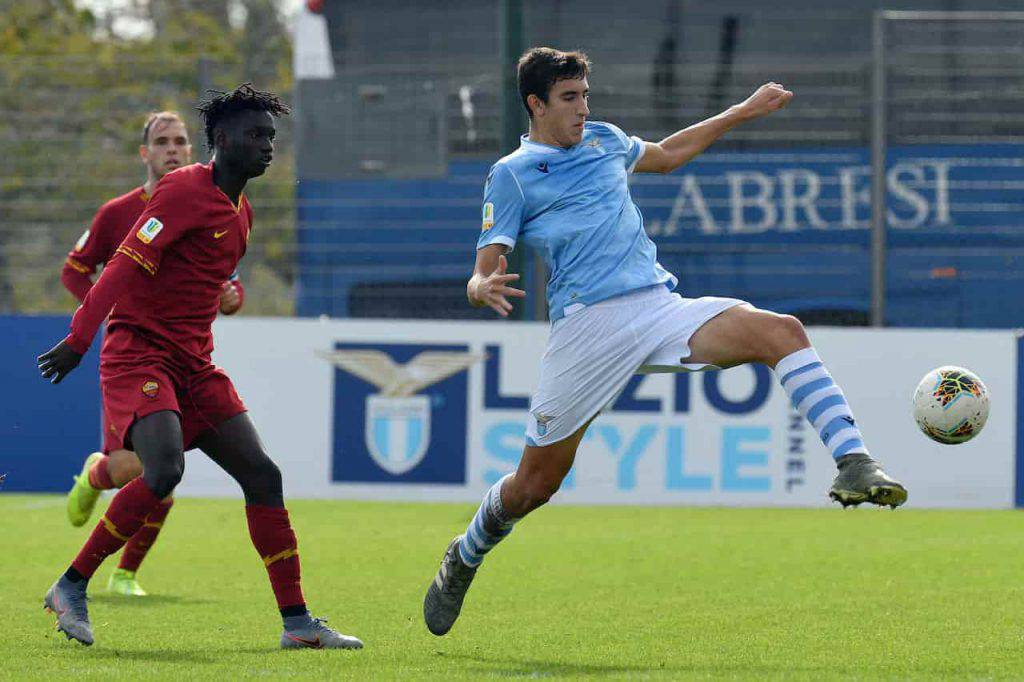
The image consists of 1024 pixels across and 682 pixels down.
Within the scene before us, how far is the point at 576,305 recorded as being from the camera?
6.18 m

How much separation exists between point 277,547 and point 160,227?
122 cm

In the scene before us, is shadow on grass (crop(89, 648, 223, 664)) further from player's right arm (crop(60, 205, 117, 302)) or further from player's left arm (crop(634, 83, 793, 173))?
player's right arm (crop(60, 205, 117, 302))

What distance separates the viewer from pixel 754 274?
1480 centimetres

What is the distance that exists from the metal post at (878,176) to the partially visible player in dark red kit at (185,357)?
797 centimetres

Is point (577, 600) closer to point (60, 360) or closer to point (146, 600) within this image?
point (146, 600)

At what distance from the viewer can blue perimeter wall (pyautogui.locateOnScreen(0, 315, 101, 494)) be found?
1350 cm

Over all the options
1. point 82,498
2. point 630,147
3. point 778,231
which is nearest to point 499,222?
point 630,147

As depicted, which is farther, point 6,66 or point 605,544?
point 6,66

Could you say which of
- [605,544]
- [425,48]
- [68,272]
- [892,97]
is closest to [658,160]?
[68,272]

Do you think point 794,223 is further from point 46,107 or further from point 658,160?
point 658,160

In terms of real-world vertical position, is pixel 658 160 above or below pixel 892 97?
below

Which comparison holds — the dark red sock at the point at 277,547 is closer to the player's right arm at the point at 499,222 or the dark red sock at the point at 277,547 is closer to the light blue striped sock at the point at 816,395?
the player's right arm at the point at 499,222

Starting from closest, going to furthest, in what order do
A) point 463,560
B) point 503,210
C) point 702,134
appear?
point 503,210
point 463,560
point 702,134

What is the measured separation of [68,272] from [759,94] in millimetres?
3514
